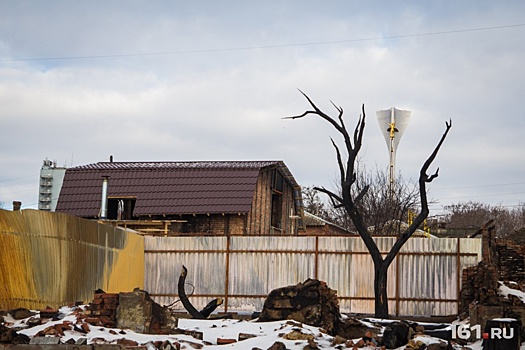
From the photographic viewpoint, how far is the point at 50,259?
742 inches

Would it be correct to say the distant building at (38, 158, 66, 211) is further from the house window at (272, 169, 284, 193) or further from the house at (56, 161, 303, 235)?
the house window at (272, 169, 284, 193)

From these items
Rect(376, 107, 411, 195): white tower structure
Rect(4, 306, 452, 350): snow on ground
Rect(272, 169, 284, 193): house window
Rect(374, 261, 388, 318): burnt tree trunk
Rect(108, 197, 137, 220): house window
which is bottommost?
Rect(4, 306, 452, 350): snow on ground

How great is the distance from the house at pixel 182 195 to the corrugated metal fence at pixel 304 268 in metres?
5.24

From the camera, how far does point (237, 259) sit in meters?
25.3

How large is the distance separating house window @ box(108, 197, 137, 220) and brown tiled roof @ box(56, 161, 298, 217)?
451 mm

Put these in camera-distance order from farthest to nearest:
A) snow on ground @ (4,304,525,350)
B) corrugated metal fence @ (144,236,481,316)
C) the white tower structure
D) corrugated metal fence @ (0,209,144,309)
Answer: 1. the white tower structure
2. corrugated metal fence @ (144,236,481,316)
3. corrugated metal fence @ (0,209,144,309)
4. snow on ground @ (4,304,525,350)

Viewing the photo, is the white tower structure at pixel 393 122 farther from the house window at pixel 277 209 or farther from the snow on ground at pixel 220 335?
the snow on ground at pixel 220 335

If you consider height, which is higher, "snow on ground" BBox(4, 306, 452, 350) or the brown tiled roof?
the brown tiled roof

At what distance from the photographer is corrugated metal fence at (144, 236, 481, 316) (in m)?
24.0

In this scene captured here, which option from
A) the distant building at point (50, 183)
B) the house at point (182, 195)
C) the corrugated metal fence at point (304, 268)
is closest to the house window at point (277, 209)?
the house at point (182, 195)

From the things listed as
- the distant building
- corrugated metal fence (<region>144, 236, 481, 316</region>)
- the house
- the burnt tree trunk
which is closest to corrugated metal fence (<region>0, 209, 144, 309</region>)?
corrugated metal fence (<region>144, 236, 481, 316</region>)

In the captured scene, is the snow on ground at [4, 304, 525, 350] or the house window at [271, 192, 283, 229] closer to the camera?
the snow on ground at [4, 304, 525, 350]

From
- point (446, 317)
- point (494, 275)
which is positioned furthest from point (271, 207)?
point (494, 275)

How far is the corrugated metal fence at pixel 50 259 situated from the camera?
58.5 feet
